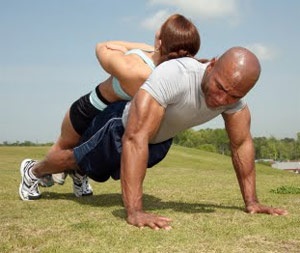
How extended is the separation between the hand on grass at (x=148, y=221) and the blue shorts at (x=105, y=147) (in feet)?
3.89

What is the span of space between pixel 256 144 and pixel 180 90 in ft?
455

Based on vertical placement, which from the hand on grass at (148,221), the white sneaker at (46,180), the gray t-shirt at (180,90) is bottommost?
the white sneaker at (46,180)

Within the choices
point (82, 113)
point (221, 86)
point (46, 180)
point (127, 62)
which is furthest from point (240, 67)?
point (46, 180)

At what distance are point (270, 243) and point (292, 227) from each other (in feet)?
2.21

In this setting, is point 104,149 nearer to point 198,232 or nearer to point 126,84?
point 126,84

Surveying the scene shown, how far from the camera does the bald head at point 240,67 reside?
159 inches

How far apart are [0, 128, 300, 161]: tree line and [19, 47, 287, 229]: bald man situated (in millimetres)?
100901

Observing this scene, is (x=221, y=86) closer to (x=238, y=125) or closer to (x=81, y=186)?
(x=238, y=125)

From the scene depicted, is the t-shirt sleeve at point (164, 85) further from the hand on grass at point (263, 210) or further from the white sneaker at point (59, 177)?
the white sneaker at point (59, 177)

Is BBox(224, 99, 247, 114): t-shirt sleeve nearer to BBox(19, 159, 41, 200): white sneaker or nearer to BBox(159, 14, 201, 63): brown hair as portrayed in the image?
BBox(159, 14, 201, 63): brown hair

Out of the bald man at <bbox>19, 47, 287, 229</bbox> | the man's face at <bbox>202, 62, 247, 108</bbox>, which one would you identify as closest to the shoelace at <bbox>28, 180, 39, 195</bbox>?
the bald man at <bbox>19, 47, 287, 229</bbox>

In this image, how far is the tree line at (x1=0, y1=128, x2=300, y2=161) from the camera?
117 metres

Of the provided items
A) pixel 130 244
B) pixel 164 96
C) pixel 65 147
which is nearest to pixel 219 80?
pixel 164 96

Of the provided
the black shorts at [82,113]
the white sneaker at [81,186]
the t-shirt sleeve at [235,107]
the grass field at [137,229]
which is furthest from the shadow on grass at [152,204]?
the t-shirt sleeve at [235,107]
